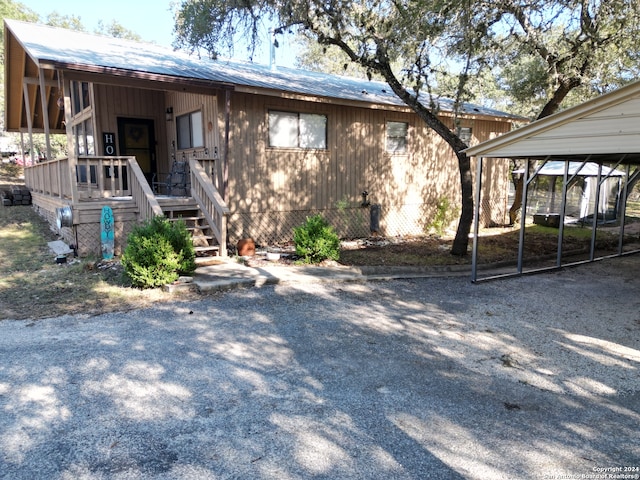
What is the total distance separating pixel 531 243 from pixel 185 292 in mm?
8953

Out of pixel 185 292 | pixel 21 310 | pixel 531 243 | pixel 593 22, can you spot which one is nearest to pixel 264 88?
pixel 185 292

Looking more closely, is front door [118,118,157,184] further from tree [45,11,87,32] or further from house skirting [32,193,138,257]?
tree [45,11,87,32]

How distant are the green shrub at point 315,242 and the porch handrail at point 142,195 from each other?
2.53m

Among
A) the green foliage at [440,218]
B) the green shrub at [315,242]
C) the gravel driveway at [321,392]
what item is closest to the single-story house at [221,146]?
the green foliage at [440,218]

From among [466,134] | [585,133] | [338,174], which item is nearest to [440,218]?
[466,134]

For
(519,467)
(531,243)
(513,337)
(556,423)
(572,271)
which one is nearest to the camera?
(519,467)

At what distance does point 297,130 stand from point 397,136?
302cm

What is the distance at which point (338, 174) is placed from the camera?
10586 mm

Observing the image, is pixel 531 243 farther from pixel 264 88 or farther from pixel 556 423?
pixel 556 423

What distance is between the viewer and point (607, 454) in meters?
2.68

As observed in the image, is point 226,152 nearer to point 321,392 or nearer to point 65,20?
point 321,392

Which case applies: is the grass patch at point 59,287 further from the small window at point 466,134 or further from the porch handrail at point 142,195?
the small window at point 466,134

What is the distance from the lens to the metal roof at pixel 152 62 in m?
8.09

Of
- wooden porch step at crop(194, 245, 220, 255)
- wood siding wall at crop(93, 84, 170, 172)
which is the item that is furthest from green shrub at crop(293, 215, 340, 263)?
wood siding wall at crop(93, 84, 170, 172)
